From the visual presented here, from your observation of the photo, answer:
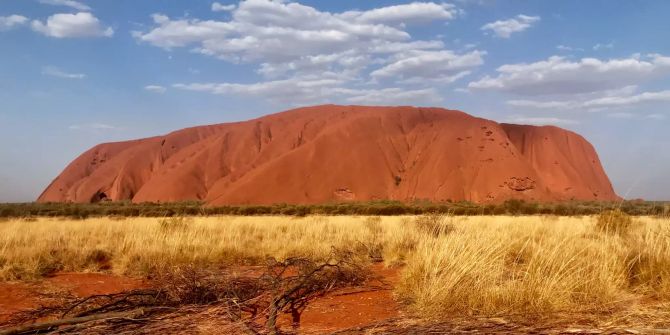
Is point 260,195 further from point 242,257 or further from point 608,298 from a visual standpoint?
point 608,298

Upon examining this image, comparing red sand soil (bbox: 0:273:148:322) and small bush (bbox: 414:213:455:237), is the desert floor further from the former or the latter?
small bush (bbox: 414:213:455:237)

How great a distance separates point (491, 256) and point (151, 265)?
17.9ft

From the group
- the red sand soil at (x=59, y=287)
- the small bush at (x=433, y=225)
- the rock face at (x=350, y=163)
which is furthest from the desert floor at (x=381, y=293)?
the rock face at (x=350, y=163)

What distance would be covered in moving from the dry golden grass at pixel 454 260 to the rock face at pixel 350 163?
149 ft

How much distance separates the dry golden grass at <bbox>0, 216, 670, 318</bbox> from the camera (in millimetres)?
4586

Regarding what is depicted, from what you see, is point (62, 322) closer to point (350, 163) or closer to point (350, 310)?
point (350, 310)

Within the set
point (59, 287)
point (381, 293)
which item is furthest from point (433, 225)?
point (59, 287)

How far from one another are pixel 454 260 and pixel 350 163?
5605 centimetres

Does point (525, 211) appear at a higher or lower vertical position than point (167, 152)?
lower

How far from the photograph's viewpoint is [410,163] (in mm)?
63156

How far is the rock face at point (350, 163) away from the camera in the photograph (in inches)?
2288

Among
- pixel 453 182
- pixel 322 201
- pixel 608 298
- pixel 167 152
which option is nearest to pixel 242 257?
pixel 608 298

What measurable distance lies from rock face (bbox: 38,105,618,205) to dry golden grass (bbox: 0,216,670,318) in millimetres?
45268

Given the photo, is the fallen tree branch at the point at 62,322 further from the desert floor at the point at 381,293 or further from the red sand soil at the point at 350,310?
the red sand soil at the point at 350,310
